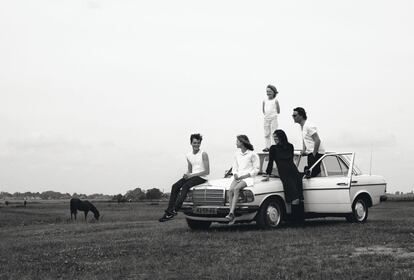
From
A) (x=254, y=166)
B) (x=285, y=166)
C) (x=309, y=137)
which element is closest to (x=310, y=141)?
(x=309, y=137)

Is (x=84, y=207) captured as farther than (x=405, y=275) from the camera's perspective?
Yes

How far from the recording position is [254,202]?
13320mm

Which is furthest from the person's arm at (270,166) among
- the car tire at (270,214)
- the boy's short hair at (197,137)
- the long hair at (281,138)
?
the boy's short hair at (197,137)

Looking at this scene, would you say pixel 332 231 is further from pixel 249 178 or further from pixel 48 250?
pixel 48 250

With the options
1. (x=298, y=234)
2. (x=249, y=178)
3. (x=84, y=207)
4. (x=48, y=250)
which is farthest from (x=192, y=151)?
(x=84, y=207)

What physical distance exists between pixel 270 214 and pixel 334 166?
2.49 meters

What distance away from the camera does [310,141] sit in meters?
14.6

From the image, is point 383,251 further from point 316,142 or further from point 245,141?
point 316,142

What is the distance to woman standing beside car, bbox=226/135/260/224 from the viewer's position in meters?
13.3

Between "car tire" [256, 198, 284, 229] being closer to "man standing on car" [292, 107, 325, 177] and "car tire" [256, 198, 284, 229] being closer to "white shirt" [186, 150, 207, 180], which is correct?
"man standing on car" [292, 107, 325, 177]

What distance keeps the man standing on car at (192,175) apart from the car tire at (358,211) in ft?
12.5

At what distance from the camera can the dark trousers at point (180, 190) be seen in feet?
46.0

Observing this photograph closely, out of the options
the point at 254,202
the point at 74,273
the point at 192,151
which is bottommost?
the point at 74,273

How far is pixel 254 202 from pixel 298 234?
56.5 inches
